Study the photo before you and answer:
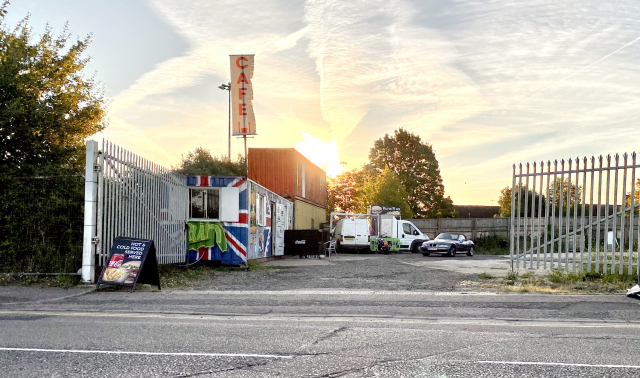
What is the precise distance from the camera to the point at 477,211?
4053 inches

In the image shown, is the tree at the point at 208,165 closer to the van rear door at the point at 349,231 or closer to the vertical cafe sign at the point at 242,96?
the van rear door at the point at 349,231

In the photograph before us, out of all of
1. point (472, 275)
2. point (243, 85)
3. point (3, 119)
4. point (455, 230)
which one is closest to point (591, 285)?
point (472, 275)

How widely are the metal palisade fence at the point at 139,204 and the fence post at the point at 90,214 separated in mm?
107

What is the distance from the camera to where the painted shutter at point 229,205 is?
59.1 feet

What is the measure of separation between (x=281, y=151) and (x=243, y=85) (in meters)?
17.7

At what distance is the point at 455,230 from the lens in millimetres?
40438

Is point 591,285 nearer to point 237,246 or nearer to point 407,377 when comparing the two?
point 407,377

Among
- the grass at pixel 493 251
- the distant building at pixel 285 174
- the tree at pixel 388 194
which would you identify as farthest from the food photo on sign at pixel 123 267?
the tree at pixel 388 194

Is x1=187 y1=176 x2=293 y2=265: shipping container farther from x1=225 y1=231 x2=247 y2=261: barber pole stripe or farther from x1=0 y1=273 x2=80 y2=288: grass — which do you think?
x1=0 y1=273 x2=80 y2=288: grass

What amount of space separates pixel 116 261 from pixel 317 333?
6.39 m

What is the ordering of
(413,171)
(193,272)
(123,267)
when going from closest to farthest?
(123,267) < (193,272) < (413,171)

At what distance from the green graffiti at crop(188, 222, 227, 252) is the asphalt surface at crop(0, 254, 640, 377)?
16.4ft

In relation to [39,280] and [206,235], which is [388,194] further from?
[39,280]

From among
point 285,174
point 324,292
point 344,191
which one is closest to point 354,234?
point 285,174
